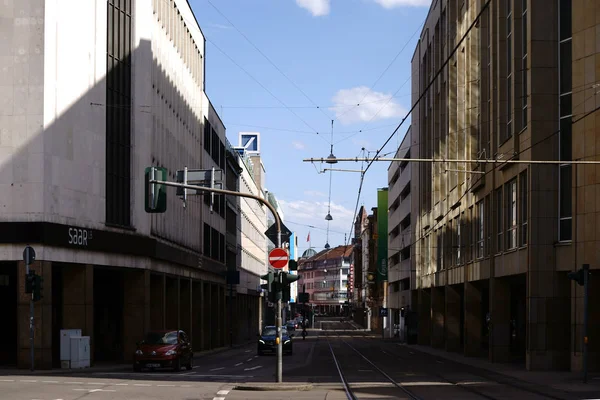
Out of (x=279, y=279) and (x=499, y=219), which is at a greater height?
(x=499, y=219)

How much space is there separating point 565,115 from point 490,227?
38.3 feet

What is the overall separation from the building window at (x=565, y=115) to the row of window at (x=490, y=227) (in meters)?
2.05

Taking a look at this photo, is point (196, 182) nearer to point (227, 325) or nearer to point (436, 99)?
point (436, 99)

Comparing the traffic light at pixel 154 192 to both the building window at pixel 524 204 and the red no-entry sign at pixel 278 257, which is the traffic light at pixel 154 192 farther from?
the building window at pixel 524 204

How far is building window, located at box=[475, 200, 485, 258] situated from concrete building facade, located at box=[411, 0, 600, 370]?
61 mm

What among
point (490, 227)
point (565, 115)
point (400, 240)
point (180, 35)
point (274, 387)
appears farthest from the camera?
point (400, 240)

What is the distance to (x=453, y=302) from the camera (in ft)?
210

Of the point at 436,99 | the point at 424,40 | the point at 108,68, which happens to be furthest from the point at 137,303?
the point at 424,40

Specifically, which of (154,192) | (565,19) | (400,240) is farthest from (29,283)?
(400,240)

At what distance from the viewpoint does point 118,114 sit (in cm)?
4566

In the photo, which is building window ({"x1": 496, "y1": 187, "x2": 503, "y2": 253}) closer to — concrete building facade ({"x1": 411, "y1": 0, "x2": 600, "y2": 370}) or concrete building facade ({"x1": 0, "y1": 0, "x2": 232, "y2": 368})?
concrete building facade ({"x1": 411, "y1": 0, "x2": 600, "y2": 370})

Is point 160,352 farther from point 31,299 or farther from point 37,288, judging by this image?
point 37,288

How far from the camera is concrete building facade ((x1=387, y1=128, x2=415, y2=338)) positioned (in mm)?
95650

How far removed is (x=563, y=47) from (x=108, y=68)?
1957cm
